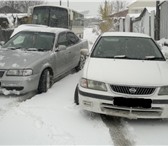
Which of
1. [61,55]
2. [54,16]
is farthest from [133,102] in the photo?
[54,16]

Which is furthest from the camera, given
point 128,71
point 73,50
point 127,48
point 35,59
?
point 73,50

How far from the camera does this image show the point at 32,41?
8.41 metres

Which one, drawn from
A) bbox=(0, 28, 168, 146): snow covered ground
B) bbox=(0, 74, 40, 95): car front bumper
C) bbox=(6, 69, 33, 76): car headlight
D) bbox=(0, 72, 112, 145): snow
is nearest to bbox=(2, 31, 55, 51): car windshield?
bbox=(6, 69, 33, 76): car headlight

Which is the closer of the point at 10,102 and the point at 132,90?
the point at 132,90

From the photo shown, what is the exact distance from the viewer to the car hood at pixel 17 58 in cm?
692

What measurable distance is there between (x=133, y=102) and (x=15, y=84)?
271 centimetres

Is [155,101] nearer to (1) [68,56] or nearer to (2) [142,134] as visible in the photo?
(2) [142,134]

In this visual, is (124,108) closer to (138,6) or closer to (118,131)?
(118,131)

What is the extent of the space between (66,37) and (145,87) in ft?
15.3

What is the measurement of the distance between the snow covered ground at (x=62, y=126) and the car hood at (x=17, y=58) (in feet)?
2.52

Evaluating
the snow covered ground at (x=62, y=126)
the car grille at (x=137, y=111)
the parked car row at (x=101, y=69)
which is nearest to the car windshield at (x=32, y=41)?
the parked car row at (x=101, y=69)

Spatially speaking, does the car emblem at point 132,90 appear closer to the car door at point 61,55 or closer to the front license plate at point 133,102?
the front license plate at point 133,102

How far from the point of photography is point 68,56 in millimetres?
9133

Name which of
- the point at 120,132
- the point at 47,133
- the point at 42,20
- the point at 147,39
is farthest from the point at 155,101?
the point at 42,20
